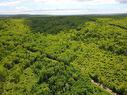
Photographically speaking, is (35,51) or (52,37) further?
(52,37)

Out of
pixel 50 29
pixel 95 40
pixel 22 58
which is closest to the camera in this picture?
pixel 22 58

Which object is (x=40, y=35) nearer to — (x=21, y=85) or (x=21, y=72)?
(x=21, y=72)

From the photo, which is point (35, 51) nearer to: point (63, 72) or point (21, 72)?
point (21, 72)

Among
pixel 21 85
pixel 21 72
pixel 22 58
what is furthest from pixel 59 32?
pixel 21 85

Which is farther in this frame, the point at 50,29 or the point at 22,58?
the point at 50,29

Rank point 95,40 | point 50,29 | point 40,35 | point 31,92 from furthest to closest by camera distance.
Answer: point 50,29
point 40,35
point 95,40
point 31,92

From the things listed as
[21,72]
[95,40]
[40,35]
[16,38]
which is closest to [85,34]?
[95,40]
